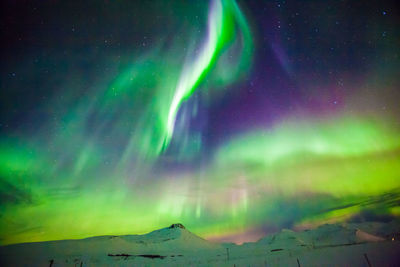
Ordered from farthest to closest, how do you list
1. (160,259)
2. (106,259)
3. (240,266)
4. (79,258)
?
(160,259)
(106,259)
(79,258)
(240,266)

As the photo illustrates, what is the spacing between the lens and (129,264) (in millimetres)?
107062

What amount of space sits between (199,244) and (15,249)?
11983 cm

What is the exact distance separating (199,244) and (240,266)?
369 ft

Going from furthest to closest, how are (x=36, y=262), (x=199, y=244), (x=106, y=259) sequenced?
(x=199, y=244)
(x=106, y=259)
(x=36, y=262)

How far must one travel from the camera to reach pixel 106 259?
11225 cm

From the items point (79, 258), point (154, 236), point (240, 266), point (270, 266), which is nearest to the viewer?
point (270, 266)

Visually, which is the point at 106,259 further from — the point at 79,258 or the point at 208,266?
the point at 208,266

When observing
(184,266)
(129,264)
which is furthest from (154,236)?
(184,266)

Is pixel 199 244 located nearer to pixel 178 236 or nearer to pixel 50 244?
pixel 178 236

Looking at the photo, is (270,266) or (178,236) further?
(178,236)

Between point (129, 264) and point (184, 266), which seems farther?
point (129, 264)

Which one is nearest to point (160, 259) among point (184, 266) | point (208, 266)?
point (184, 266)

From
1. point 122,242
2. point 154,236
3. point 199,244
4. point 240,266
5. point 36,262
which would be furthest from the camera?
point 154,236

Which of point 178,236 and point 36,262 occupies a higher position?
point 178,236
